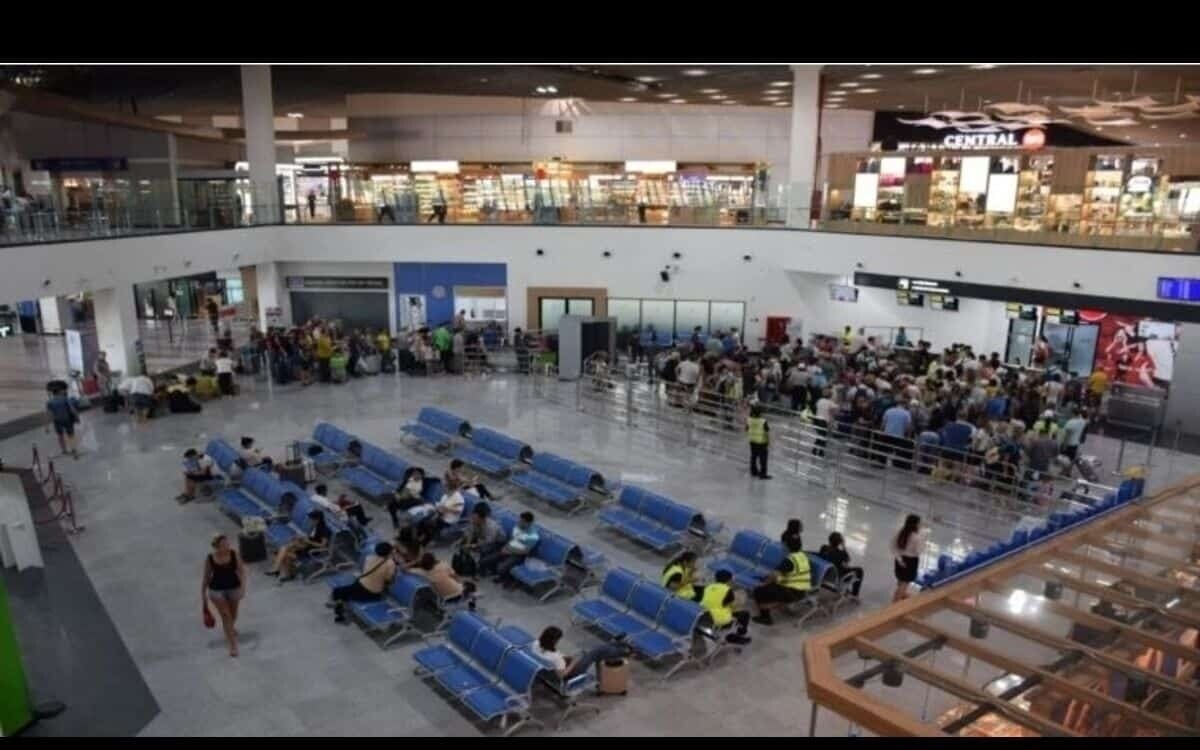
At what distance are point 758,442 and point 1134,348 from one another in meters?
12.1

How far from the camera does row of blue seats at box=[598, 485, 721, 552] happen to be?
11.9 m

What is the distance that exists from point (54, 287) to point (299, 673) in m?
13.2

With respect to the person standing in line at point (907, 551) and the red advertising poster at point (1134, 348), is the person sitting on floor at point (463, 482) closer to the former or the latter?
the person standing in line at point (907, 551)

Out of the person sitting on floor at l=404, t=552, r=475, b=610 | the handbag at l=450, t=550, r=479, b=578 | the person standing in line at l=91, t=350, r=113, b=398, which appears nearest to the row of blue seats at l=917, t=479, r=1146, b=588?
the person sitting on floor at l=404, t=552, r=475, b=610

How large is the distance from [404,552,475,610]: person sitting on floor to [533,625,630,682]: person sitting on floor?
1.99m

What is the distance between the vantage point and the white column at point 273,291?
26.1m

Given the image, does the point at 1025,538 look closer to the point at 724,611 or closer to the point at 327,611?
the point at 724,611

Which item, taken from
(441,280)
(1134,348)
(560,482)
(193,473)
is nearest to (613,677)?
(560,482)

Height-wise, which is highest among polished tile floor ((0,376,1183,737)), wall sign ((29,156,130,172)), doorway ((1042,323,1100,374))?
wall sign ((29,156,130,172))

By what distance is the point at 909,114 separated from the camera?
1326 inches

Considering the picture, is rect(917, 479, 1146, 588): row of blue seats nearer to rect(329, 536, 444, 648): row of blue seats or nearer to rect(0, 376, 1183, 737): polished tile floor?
rect(0, 376, 1183, 737): polished tile floor

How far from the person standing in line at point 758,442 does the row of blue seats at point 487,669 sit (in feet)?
24.4

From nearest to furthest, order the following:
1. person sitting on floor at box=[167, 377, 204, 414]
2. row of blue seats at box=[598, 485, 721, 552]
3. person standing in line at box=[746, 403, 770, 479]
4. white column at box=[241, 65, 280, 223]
A: row of blue seats at box=[598, 485, 721, 552], person standing in line at box=[746, 403, 770, 479], person sitting on floor at box=[167, 377, 204, 414], white column at box=[241, 65, 280, 223]
